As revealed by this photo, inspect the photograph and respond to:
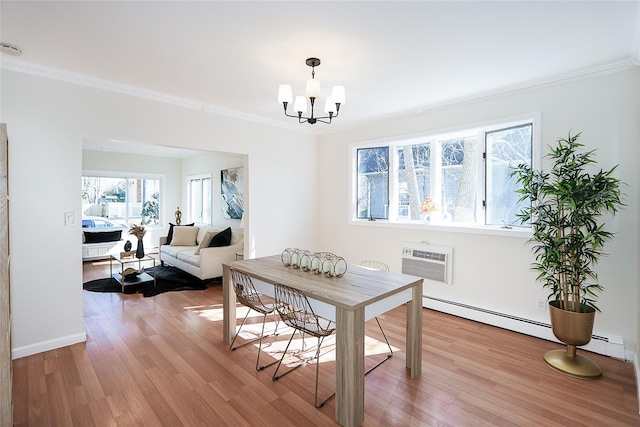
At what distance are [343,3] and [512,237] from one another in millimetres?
2895

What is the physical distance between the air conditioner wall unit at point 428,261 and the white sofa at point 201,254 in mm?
2971

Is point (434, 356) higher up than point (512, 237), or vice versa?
point (512, 237)

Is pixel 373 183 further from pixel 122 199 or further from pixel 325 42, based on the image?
pixel 122 199

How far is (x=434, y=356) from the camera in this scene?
9.34ft

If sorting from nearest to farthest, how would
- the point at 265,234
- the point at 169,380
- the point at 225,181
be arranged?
the point at 169,380 → the point at 265,234 → the point at 225,181

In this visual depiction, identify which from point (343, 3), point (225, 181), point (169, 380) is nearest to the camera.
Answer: point (343, 3)

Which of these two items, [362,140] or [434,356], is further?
[362,140]

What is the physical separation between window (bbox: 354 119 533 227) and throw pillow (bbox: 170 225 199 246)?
3.72 meters

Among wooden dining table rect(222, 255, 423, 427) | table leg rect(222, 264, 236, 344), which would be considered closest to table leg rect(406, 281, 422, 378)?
wooden dining table rect(222, 255, 423, 427)

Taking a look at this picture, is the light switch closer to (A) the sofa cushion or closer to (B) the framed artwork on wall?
(A) the sofa cushion

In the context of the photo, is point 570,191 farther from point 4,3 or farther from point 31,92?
point 31,92

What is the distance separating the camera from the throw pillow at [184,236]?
6590 millimetres

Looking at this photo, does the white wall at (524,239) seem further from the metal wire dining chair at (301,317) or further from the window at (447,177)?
the metal wire dining chair at (301,317)

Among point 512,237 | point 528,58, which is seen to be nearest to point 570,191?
point 512,237
